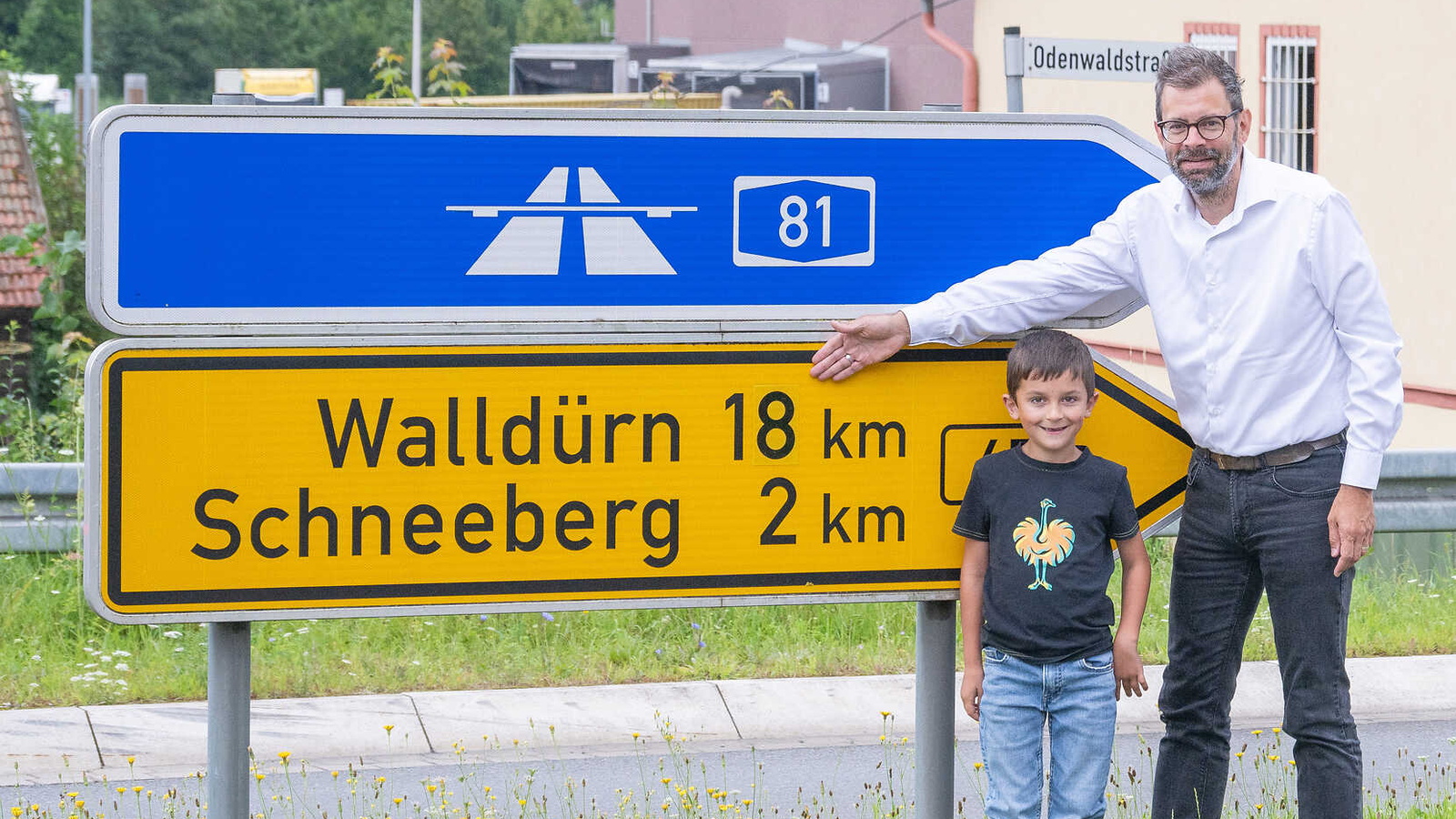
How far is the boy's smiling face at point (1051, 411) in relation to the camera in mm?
3250

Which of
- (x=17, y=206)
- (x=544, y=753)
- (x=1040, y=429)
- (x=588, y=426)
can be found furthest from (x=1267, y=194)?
(x=17, y=206)

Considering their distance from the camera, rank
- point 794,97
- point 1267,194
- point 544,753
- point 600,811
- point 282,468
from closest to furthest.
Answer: point 282,468, point 1267,194, point 600,811, point 544,753, point 794,97

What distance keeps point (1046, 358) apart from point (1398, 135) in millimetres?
10510

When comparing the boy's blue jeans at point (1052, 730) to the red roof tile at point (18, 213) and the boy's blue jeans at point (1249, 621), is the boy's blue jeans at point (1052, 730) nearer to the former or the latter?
the boy's blue jeans at point (1249, 621)

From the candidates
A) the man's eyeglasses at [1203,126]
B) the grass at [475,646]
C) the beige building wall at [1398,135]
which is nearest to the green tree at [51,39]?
the beige building wall at [1398,135]

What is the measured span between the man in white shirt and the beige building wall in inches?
358

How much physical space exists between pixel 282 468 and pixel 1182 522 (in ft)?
6.28

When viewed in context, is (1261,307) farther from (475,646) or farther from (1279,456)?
(475,646)

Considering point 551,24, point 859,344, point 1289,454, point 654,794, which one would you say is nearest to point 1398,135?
point 654,794

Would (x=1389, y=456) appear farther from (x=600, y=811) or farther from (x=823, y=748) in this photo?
(x=600, y=811)

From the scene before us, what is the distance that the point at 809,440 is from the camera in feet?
10.6

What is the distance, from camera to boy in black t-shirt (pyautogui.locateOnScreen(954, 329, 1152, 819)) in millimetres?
3289

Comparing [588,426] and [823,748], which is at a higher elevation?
[588,426]

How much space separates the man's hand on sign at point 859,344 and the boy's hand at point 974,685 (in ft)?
2.44
